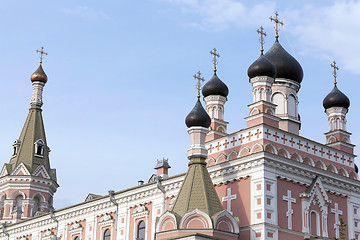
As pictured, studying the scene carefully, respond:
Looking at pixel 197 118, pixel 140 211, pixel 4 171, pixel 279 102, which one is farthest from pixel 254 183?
pixel 4 171

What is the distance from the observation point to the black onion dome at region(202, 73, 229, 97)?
23.1 meters

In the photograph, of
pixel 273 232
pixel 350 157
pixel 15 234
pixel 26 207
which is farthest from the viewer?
pixel 26 207

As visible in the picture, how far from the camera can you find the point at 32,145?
3341 centimetres

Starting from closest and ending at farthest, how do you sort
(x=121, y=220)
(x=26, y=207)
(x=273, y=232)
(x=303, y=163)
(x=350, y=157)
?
(x=273, y=232) → (x=303, y=163) → (x=350, y=157) → (x=121, y=220) → (x=26, y=207)

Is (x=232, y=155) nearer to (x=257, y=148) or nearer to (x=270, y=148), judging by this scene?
(x=257, y=148)

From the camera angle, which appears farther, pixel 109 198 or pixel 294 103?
pixel 109 198

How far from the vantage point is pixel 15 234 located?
29.3 meters

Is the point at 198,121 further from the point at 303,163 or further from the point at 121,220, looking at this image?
the point at 121,220

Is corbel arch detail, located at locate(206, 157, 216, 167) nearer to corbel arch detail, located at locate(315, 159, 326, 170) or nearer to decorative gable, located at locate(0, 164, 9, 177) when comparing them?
corbel arch detail, located at locate(315, 159, 326, 170)

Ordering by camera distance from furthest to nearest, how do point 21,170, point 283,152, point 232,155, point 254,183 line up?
point 21,170
point 232,155
point 283,152
point 254,183

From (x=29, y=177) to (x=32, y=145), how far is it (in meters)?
1.91

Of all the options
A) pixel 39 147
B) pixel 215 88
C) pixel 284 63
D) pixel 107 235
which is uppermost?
pixel 39 147

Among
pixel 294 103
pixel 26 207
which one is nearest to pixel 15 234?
pixel 26 207

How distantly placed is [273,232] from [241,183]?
188 centimetres
